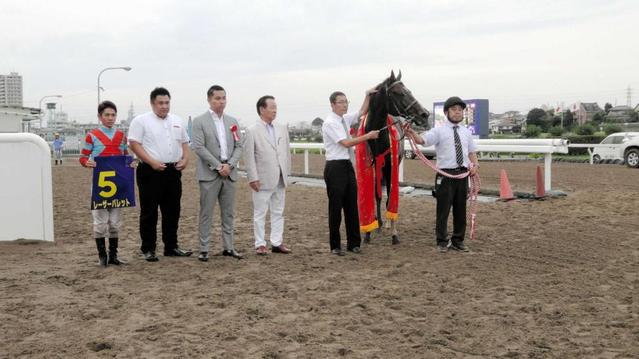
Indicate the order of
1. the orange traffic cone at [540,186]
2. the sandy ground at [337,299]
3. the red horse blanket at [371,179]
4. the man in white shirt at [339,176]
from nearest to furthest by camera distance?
1. the sandy ground at [337,299]
2. the man in white shirt at [339,176]
3. the red horse blanket at [371,179]
4. the orange traffic cone at [540,186]

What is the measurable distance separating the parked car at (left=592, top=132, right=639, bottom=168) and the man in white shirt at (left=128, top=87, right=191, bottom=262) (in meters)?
18.2

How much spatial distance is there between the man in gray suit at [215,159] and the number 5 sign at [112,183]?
→ 73 cm

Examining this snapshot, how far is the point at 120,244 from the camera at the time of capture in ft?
23.5

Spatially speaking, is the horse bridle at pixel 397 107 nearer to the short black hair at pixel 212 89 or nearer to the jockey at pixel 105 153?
the short black hair at pixel 212 89

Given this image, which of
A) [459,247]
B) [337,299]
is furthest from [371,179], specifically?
[337,299]

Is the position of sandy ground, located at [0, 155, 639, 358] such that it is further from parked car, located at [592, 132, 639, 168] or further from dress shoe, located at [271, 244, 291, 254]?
parked car, located at [592, 132, 639, 168]

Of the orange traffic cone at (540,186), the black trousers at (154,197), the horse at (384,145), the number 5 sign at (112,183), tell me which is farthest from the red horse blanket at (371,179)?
the orange traffic cone at (540,186)

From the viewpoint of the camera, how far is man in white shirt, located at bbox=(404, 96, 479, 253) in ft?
22.0

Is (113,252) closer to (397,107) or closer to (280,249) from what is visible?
(280,249)

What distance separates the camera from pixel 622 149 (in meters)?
20.7

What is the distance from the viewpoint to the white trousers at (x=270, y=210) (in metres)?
6.50

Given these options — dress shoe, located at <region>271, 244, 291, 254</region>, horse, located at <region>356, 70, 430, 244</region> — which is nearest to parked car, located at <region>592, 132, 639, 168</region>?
horse, located at <region>356, 70, 430, 244</region>

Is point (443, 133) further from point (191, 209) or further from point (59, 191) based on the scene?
point (59, 191)

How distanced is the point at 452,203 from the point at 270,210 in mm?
2141
